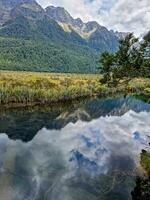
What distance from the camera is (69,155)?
226 ft

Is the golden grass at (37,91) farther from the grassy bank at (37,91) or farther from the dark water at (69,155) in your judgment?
the dark water at (69,155)

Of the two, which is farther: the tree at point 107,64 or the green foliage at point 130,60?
the tree at point 107,64

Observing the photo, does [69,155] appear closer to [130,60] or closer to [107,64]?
[107,64]

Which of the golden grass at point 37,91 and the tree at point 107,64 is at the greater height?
the tree at point 107,64

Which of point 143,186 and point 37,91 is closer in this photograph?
point 143,186

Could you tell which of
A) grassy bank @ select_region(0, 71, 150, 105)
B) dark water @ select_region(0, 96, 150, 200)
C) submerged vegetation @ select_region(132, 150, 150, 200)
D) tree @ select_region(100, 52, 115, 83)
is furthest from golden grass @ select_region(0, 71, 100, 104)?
tree @ select_region(100, 52, 115, 83)

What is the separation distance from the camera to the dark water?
4950 centimetres

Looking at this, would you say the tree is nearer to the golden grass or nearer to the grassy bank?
the grassy bank

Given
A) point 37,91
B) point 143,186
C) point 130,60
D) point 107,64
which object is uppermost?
point 130,60

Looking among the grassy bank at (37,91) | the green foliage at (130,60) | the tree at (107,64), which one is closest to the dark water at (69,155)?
the tree at (107,64)

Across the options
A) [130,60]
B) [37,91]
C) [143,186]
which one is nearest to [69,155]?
[143,186]

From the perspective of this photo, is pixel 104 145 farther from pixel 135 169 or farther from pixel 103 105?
pixel 103 105

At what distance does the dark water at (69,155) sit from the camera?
49.5m

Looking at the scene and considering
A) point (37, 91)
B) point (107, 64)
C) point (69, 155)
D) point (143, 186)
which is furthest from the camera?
point (37, 91)
